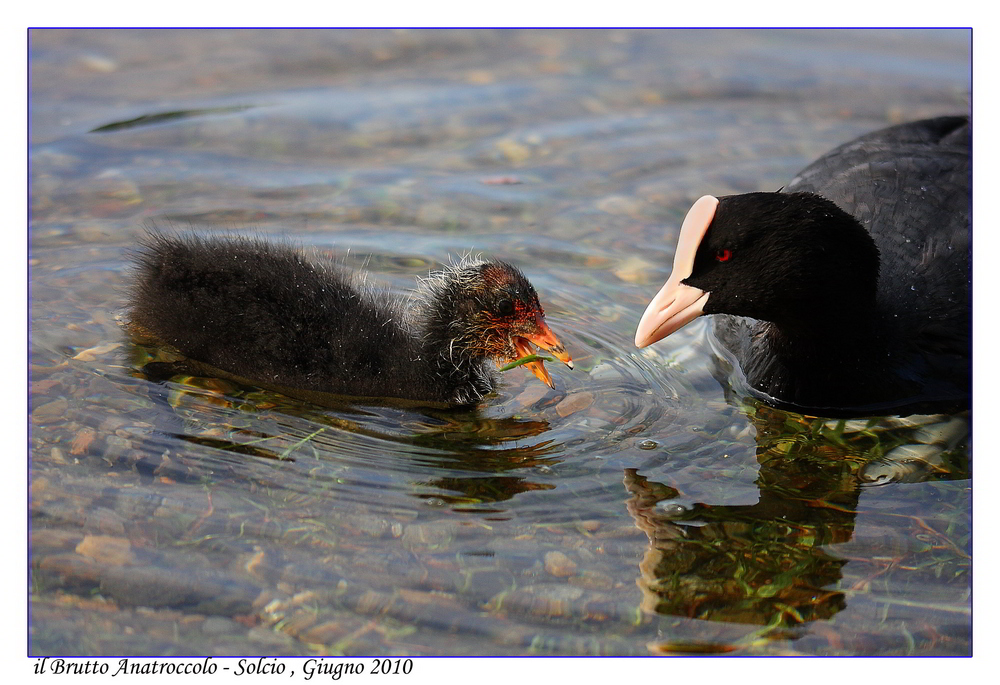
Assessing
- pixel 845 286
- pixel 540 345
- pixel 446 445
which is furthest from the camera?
pixel 540 345

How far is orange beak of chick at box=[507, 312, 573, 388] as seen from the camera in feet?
14.1

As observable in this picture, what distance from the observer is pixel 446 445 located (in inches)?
160

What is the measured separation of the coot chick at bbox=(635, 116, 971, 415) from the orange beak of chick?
13.4 inches

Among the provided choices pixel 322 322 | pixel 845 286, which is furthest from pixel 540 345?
pixel 845 286

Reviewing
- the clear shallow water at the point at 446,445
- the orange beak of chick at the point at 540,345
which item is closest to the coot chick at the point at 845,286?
the clear shallow water at the point at 446,445

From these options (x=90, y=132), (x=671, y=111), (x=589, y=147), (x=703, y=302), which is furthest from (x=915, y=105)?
(x=90, y=132)

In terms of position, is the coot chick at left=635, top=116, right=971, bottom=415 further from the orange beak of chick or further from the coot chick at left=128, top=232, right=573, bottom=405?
the coot chick at left=128, top=232, right=573, bottom=405

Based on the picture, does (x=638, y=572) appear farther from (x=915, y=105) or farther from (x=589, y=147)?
(x=915, y=105)

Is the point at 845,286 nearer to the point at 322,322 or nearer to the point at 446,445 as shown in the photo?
the point at 446,445

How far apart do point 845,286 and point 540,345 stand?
1200 mm

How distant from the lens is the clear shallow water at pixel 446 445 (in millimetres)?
3266

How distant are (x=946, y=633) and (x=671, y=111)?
185 inches

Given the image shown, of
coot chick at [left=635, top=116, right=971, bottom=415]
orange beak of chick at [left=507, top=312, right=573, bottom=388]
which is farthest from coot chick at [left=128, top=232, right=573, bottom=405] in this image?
coot chick at [left=635, top=116, right=971, bottom=415]

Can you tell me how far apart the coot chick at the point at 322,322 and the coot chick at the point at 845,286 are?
619 millimetres
